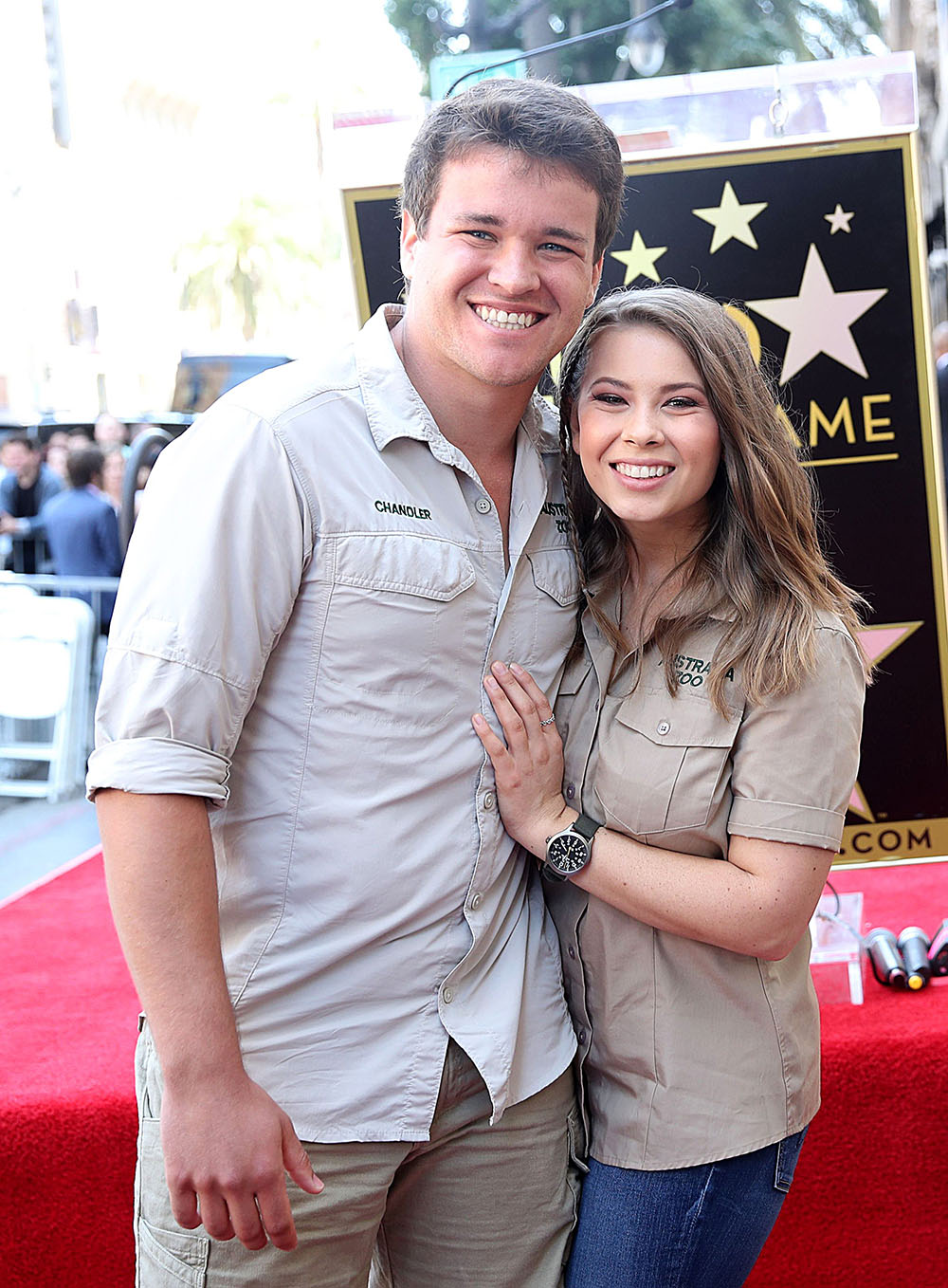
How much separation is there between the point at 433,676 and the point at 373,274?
1.25m

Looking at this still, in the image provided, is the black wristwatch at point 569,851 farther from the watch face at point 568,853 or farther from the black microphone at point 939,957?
the black microphone at point 939,957

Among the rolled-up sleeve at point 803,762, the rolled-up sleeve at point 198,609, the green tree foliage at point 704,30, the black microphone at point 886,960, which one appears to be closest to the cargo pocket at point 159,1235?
the rolled-up sleeve at point 198,609

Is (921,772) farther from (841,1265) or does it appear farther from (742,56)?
(742,56)

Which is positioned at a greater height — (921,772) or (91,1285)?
(921,772)

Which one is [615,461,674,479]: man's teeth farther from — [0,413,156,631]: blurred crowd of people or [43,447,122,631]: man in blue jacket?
[43,447,122,631]: man in blue jacket

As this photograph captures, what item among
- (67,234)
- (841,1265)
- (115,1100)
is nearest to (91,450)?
(115,1100)

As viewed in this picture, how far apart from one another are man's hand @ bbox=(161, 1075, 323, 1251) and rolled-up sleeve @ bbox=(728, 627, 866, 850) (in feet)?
2.14

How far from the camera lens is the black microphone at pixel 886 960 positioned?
2.39 m

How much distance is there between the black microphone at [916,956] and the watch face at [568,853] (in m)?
1.08

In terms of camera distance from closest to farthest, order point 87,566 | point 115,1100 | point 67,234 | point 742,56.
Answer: point 115,1100 → point 87,566 → point 742,56 → point 67,234

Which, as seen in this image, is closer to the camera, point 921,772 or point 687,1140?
point 687,1140

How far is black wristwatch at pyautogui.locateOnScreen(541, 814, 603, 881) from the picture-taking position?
1.60 metres

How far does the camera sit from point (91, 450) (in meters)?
7.41

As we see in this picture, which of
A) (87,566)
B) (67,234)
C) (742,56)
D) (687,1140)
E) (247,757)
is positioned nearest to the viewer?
(247,757)
